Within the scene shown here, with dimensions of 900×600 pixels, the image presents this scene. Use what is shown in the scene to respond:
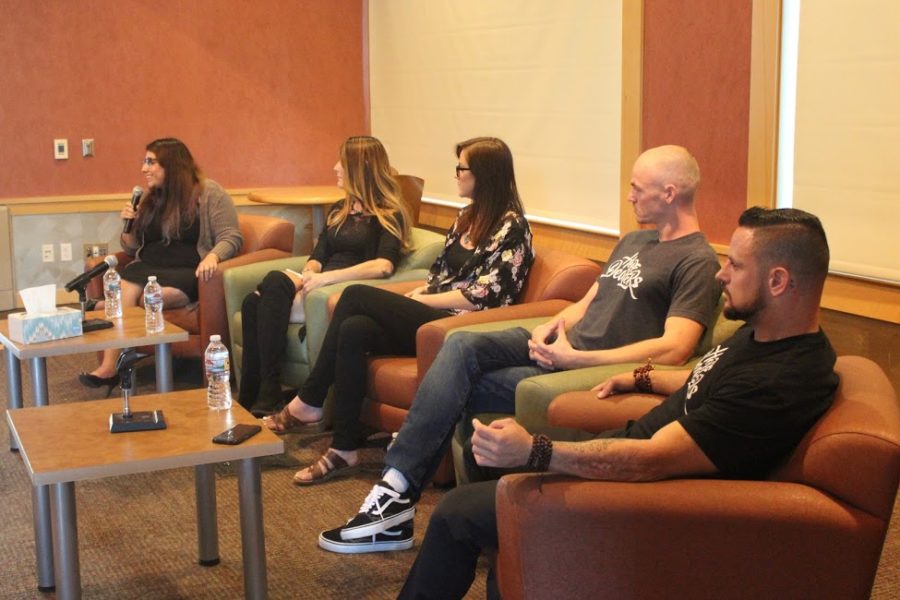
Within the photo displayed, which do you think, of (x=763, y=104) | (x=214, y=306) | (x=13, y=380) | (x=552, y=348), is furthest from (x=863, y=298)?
(x=13, y=380)

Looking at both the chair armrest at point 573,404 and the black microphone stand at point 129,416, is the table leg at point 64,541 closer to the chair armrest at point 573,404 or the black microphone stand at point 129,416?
the black microphone stand at point 129,416

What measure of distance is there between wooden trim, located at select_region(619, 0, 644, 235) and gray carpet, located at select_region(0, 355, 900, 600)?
1595 millimetres

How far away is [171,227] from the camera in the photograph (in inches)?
205

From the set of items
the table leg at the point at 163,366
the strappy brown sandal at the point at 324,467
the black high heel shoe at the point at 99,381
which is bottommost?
the strappy brown sandal at the point at 324,467

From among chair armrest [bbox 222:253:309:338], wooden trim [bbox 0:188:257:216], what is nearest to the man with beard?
chair armrest [bbox 222:253:309:338]

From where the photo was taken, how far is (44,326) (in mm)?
3643

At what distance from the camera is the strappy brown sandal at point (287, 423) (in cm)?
408

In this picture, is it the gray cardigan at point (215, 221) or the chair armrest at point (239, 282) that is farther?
the gray cardigan at point (215, 221)

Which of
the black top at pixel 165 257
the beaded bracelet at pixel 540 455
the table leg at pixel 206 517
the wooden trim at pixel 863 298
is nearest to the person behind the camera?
the beaded bracelet at pixel 540 455

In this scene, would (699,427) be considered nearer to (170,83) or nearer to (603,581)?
(603,581)

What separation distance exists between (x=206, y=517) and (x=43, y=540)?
1.45 ft

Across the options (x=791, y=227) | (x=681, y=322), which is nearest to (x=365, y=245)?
(x=681, y=322)

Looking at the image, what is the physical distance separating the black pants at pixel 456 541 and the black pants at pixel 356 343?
1459 millimetres

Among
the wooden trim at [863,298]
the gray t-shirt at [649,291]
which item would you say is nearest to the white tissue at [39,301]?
the gray t-shirt at [649,291]
